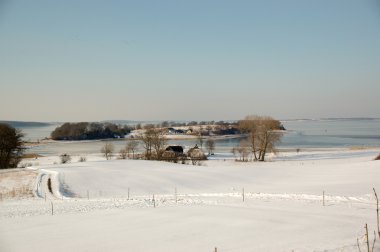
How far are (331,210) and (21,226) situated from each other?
47.9ft

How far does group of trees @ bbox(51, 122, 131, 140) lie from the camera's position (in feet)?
447

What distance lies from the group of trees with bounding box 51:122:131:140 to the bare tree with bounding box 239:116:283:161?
85.1 metres

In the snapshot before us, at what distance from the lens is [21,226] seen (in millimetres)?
15602

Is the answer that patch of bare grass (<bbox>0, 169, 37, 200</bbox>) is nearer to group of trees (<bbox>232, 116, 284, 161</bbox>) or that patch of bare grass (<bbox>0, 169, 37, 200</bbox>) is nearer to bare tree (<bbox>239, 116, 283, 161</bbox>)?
group of trees (<bbox>232, 116, 284, 161</bbox>)

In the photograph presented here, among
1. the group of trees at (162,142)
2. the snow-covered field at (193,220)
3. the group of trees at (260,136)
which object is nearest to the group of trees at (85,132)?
the group of trees at (162,142)

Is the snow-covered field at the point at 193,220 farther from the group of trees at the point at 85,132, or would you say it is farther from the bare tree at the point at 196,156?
the group of trees at the point at 85,132

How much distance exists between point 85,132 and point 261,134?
305 feet

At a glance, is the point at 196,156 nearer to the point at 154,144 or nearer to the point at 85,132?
the point at 154,144

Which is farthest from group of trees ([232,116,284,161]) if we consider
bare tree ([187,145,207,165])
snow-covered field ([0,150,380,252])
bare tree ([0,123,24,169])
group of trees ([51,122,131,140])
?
group of trees ([51,122,131,140])

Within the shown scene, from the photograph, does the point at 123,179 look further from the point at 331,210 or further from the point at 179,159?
the point at 179,159

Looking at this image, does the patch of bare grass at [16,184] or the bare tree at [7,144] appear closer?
the patch of bare grass at [16,184]

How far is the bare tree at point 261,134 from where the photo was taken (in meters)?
64.4

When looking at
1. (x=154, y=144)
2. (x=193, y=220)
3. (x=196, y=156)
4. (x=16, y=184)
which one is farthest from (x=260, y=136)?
(x=193, y=220)

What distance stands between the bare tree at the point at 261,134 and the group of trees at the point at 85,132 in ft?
279
